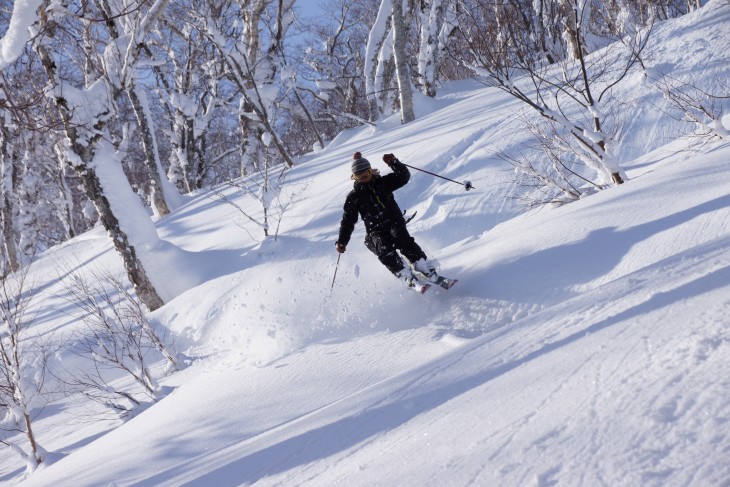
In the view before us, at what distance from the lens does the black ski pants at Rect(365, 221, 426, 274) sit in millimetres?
4594

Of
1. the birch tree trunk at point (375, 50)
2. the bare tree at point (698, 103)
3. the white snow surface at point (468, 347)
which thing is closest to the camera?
the white snow surface at point (468, 347)

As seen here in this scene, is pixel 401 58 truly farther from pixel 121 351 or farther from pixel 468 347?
pixel 468 347

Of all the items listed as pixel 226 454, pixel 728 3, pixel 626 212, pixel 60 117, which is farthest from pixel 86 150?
pixel 728 3

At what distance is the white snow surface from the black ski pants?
39 cm

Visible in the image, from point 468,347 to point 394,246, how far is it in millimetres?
1939

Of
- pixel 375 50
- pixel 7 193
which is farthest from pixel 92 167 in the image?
pixel 7 193

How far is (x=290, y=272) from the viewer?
6.14 meters

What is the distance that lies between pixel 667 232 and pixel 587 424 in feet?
8.48

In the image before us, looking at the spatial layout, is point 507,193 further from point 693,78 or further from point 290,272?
point 693,78

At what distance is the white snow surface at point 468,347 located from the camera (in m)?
1.57

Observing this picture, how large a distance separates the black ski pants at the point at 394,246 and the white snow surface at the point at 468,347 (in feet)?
1.27

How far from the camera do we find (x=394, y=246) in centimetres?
465

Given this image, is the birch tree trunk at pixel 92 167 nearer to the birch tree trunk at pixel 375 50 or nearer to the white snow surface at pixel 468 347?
the white snow surface at pixel 468 347

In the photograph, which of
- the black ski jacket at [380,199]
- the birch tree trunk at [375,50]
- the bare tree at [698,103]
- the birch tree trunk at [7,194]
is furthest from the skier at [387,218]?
the birch tree trunk at [7,194]
